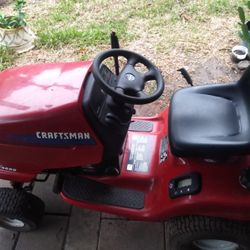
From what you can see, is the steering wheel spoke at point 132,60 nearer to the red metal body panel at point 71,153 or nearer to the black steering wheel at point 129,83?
the black steering wheel at point 129,83

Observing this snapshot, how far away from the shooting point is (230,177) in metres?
1.40

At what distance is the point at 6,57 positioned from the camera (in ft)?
9.37

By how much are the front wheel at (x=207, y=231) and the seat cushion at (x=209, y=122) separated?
27cm

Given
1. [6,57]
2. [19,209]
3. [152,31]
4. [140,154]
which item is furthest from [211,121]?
[6,57]

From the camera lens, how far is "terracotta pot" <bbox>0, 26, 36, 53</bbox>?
287 cm

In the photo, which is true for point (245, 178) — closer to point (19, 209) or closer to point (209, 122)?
point (209, 122)

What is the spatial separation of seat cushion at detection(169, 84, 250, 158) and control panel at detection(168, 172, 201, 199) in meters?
0.11

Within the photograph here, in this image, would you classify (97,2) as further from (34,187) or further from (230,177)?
(230,177)

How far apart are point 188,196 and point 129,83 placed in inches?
18.2

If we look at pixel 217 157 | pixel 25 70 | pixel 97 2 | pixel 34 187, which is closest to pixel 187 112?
pixel 217 157

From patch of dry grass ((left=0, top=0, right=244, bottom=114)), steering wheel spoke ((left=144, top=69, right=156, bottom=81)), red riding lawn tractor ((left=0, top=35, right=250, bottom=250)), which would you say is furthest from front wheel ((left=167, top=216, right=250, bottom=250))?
patch of dry grass ((left=0, top=0, right=244, bottom=114))

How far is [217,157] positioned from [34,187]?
1.04 meters

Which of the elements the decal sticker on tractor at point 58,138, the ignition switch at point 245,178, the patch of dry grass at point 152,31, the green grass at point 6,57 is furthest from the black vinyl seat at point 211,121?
the green grass at point 6,57

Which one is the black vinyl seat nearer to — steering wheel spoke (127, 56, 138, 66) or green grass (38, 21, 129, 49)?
steering wheel spoke (127, 56, 138, 66)
